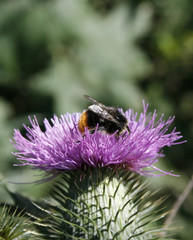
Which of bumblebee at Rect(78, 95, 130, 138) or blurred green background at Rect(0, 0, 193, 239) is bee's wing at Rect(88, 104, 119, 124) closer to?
bumblebee at Rect(78, 95, 130, 138)

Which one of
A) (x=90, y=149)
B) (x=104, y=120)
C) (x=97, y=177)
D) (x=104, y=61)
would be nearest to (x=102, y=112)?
(x=104, y=120)

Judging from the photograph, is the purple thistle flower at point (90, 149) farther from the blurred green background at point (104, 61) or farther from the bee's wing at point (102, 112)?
the blurred green background at point (104, 61)

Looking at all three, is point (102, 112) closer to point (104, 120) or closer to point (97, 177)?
point (104, 120)

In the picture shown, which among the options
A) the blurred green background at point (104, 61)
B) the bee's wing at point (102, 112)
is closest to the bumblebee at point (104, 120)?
the bee's wing at point (102, 112)

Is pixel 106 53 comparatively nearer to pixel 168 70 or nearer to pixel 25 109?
pixel 168 70

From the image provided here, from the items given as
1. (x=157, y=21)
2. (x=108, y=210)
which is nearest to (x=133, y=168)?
(x=108, y=210)

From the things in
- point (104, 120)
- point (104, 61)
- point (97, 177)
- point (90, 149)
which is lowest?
point (97, 177)
